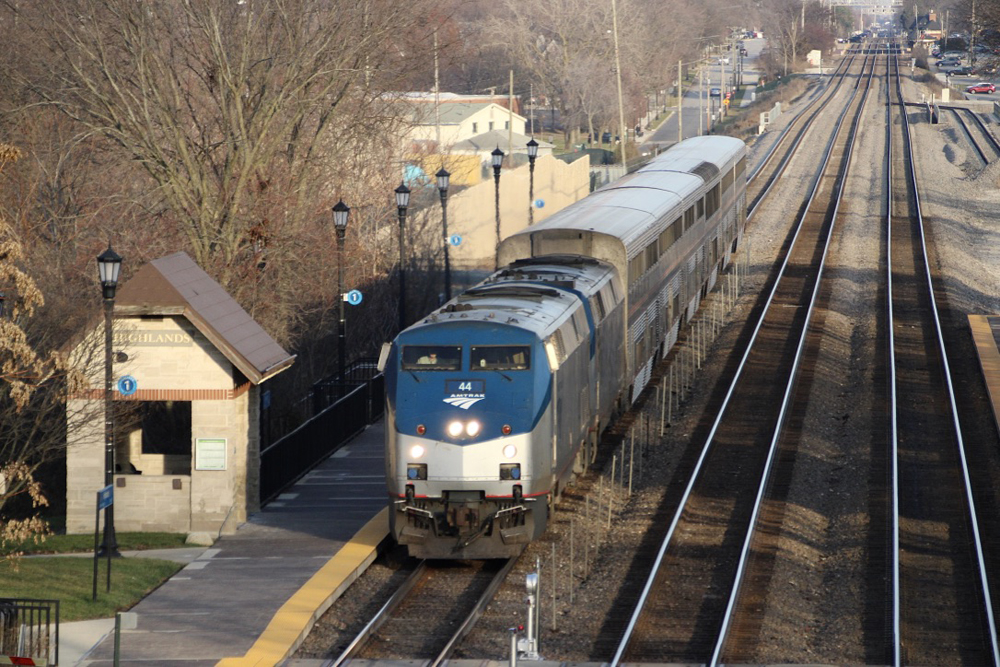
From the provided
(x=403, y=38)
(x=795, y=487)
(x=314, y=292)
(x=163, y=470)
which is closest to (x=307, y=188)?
(x=314, y=292)

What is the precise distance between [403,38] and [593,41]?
7797 centimetres

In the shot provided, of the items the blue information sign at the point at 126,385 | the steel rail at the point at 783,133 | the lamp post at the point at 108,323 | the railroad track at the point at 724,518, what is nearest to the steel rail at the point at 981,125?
the steel rail at the point at 783,133

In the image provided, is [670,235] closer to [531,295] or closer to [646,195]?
[646,195]

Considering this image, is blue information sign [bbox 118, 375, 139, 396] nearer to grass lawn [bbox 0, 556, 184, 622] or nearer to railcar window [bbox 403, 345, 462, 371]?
grass lawn [bbox 0, 556, 184, 622]

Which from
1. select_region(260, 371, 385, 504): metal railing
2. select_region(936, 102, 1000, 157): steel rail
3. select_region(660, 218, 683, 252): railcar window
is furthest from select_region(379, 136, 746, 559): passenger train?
select_region(936, 102, 1000, 157): steel rail

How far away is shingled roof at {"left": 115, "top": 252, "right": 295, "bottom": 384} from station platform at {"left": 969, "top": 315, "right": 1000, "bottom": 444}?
1325 cm

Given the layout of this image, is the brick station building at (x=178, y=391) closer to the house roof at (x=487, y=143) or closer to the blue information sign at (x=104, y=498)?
the blue information sign at (x=104, y=498)

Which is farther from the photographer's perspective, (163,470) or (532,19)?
(532,19)

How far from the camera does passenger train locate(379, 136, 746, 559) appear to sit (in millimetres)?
16656

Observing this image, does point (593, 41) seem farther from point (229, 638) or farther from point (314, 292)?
point (229, 638)

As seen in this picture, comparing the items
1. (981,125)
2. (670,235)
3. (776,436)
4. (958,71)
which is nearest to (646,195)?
(670,235)

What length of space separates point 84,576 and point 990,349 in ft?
71.1

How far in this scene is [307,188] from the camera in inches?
1454

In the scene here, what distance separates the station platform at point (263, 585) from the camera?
14156 mm
